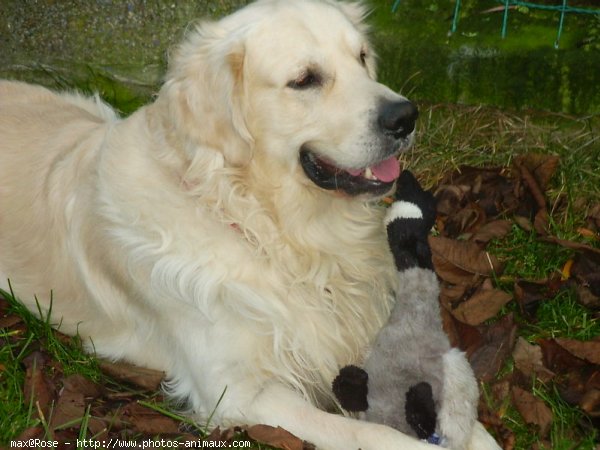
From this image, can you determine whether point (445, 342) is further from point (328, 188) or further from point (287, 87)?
point (287, 87)

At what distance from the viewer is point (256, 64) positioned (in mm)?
2916

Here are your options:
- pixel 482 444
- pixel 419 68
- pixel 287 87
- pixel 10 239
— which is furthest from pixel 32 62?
pixel 482 444

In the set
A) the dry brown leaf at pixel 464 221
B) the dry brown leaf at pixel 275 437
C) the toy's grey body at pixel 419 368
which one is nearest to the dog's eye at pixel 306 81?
the toy's grey body at pixel 419 368

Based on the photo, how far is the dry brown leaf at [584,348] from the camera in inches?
119

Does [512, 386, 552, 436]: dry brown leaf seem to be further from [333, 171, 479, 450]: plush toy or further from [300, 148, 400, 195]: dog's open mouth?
[300, 148, 400, 195]: dog's open mouth

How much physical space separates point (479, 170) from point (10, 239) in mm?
2152

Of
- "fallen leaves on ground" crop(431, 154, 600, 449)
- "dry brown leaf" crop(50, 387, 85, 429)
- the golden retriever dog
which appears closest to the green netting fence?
"fallen leaves on ground" crop(431, 154, 600, 449)

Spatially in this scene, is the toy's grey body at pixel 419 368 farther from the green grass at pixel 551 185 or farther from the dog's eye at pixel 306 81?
the dog's eye at pixel 306 81

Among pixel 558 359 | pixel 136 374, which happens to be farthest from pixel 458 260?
pixel 136 374

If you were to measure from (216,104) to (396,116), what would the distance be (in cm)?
60

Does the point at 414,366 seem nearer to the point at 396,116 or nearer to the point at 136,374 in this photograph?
the point at 396,116

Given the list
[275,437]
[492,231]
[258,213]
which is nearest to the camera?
[275,437]

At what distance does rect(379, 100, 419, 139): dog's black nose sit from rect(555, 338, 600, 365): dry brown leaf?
0.98 m

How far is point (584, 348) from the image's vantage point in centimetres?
307
